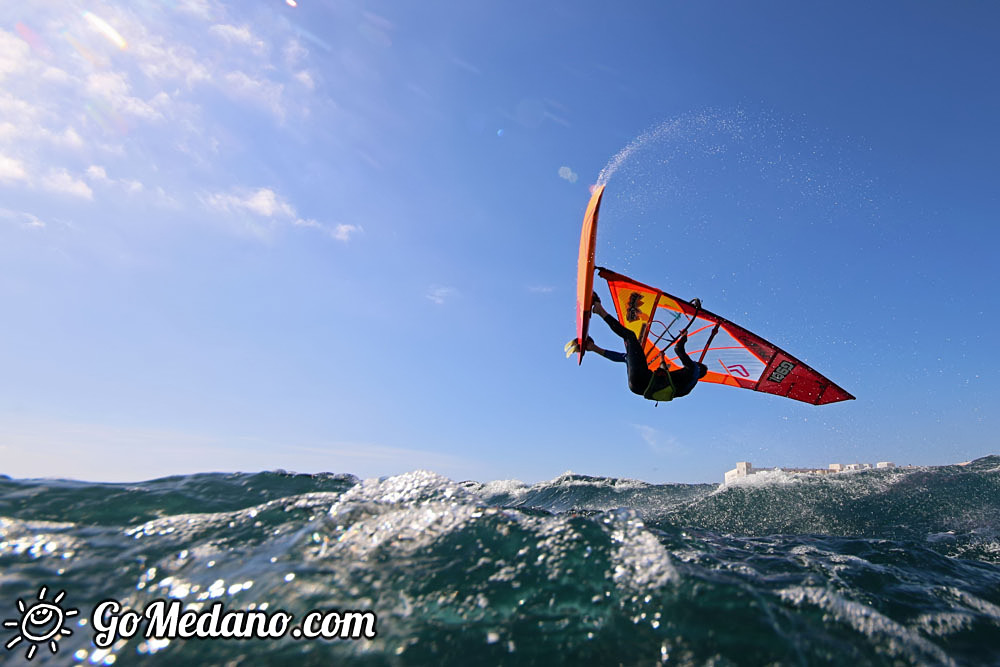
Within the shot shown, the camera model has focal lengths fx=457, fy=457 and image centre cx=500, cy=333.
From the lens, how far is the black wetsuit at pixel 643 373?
9.44 meters

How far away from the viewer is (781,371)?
12.5 metres

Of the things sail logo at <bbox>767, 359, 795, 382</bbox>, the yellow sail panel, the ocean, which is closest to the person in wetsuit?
the yellow sail panel

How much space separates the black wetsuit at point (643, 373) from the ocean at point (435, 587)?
358 centimetres

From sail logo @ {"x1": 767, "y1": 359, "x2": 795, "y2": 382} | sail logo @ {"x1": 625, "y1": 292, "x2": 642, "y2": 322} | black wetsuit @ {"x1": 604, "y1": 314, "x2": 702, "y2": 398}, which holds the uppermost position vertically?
sail logo @ {"x1": 625, "y1": 292, "x2": 642, "y2": 322}

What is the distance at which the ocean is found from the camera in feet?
10.2

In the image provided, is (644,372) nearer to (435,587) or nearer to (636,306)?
(636,306)

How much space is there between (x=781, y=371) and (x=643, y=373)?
564 cm

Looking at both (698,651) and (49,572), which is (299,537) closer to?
(49,572)

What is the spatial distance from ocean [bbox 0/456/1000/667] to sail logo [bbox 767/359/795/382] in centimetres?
626

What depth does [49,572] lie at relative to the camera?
410 cm

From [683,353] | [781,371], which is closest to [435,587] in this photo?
[683,353]

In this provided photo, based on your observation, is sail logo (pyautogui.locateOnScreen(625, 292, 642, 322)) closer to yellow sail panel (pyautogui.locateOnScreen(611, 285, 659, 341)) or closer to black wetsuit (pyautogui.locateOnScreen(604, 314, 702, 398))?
yellow sail panel (pyautogui.locateOnScreen(611, 285, 659, 341))

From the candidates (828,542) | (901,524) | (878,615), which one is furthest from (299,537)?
(901,524)

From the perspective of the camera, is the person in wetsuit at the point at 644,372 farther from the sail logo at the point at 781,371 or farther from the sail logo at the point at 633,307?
the sail logo at the point at 781,371
